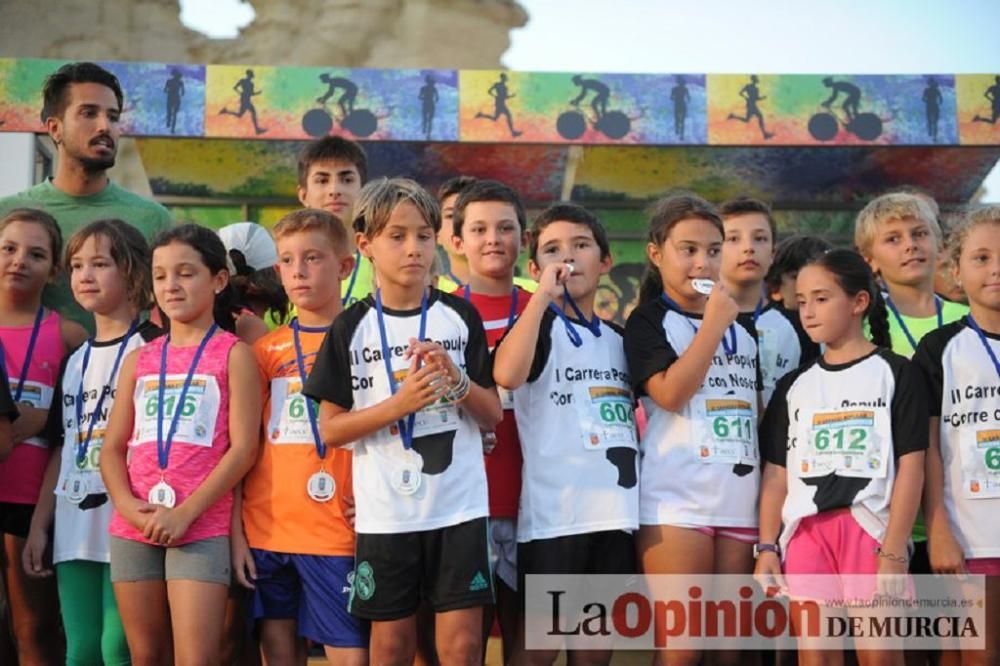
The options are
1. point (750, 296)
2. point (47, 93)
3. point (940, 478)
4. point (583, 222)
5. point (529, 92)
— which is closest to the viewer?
point (940, 478)

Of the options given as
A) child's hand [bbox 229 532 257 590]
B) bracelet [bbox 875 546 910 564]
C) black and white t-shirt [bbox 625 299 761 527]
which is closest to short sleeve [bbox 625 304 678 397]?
black and white t-shirt [bbox 625 299 761 527]

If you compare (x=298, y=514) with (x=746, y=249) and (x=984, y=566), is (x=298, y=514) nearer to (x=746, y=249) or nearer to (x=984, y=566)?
(x=746, y=249)

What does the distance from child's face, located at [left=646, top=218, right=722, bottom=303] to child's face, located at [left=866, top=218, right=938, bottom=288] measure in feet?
2.82

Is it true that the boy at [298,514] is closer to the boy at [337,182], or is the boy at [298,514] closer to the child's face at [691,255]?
the boy at [337,182]

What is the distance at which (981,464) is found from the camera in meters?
3.08

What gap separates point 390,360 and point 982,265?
2027mm

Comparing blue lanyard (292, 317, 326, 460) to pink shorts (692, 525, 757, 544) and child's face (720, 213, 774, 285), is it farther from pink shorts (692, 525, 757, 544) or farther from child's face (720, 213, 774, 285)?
child's face (720, 213, 774, 285)

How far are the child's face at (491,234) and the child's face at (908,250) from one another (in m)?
1.48

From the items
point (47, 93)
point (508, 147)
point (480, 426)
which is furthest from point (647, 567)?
point (508, 147)

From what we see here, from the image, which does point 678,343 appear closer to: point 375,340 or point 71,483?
point 375,340

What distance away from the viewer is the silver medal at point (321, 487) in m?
2.95

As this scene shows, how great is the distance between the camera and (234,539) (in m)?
2.97

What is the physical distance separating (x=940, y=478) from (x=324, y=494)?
194cm

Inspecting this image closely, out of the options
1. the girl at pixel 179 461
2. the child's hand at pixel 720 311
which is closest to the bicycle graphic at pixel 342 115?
the girl at pixel 179 461
